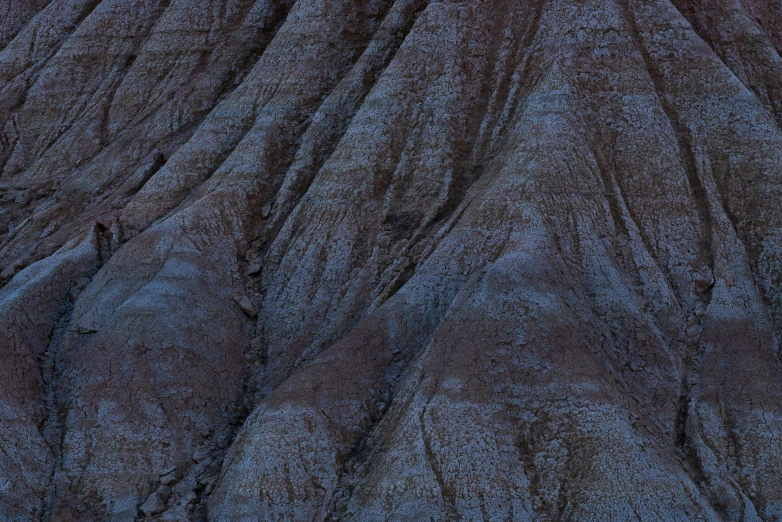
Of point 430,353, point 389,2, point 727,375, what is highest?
point 389,2

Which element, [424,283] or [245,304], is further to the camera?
[245,304]

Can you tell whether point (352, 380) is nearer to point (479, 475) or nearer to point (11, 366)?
point (479, 475)

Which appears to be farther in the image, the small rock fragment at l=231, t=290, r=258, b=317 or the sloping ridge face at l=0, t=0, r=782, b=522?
the small rock fragment at l=231, t=290, r=258, b=317

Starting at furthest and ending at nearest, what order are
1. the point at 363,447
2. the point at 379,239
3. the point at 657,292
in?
the point at 379,239
the point at 657,292
the point at 363,447

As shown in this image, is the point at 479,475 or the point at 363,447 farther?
the point at 363,447

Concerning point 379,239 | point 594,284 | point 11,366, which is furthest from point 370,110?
point 11,366

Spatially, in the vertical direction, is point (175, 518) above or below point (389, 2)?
below

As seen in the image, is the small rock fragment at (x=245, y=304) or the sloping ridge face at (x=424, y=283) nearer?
the sloping ridge face at (x=424, y=283)

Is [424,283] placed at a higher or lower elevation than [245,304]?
higher
